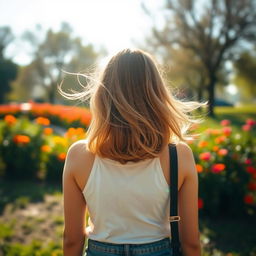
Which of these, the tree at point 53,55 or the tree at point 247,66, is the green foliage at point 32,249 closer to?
the tree at point 247,66

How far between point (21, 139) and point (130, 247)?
4.92m

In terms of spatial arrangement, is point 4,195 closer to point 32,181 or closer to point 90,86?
point 32,181

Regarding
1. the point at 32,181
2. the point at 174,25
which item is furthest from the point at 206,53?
the point at 32,181

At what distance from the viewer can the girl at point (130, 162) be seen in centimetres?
147

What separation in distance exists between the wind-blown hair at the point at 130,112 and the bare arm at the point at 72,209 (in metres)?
0.12

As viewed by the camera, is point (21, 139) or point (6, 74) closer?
point (21, 139)

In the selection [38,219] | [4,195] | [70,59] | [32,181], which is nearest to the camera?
[38,219]

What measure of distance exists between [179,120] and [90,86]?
51 cm

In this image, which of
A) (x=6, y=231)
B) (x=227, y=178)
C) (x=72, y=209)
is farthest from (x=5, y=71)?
(x=72, y=209)

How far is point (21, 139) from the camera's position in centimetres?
595

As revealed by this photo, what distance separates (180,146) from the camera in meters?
1.53

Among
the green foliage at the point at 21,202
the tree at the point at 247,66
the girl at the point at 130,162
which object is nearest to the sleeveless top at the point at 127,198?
the girl at the point at 130,162

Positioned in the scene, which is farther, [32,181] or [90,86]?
[32,181]

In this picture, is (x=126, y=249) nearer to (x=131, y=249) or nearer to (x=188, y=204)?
(x=131, y=249)
